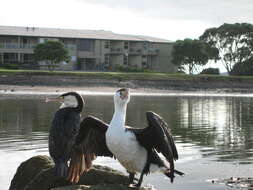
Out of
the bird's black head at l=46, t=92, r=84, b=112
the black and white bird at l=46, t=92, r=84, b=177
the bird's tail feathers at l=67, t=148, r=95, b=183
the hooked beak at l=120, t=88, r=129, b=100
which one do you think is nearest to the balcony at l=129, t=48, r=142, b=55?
the bird's black head at l=46, t=92, r=84, b=112

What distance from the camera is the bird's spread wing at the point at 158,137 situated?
9219 mm

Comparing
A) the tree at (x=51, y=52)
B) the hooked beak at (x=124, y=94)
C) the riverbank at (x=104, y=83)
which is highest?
the tree at (x=51, y=52)

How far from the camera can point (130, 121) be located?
104 feet

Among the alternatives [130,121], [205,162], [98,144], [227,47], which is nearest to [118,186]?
[98,144]

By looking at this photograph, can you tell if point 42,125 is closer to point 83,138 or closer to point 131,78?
point 83,138

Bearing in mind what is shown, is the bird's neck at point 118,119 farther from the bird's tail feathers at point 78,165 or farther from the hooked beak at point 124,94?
the bird's tail feathers at point 78,165

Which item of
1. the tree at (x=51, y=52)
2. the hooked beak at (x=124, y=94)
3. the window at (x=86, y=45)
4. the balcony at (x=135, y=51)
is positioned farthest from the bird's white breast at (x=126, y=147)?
the balcony at (x=135, y=51)

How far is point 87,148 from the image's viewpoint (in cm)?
1044

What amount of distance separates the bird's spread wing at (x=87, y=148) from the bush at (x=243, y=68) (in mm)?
99024

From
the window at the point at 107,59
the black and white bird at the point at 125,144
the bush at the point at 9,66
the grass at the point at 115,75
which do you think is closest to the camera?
the black and white bird at the point at 125,144

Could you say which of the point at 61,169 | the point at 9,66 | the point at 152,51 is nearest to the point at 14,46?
the point at 9,66

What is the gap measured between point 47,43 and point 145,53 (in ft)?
82.6

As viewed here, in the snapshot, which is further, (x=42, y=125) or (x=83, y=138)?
(x=42, y=125)

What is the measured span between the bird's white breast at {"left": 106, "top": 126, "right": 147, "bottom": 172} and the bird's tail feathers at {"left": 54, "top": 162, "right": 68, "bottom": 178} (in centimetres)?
105
